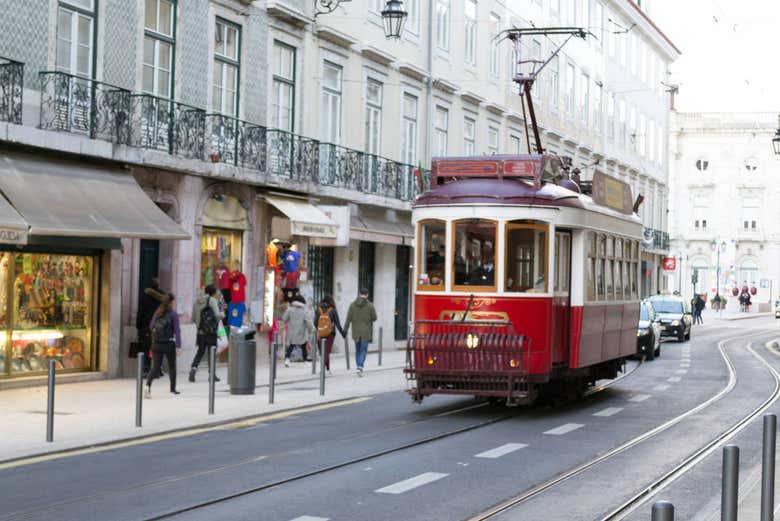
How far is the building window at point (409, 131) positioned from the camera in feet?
115

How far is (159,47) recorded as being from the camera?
2369 cm

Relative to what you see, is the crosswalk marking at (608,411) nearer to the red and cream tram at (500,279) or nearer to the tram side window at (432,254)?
the red and cream tram at (500,279)

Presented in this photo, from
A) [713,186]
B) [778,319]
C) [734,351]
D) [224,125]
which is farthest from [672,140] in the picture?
[224,125]

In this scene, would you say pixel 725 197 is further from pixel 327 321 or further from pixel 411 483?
pixel 411 483

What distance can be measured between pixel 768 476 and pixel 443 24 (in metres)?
31.1

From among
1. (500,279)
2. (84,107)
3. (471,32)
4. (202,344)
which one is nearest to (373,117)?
(471,32)

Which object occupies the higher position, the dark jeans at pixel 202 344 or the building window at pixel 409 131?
the building window at pixel 409 131

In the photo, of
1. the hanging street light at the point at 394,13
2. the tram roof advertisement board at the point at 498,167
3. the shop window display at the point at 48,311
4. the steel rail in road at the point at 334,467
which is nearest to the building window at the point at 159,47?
the shop window display at the point at 48,311

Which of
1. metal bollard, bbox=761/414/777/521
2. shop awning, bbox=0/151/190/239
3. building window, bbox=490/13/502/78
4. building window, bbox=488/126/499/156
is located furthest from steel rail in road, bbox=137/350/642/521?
building window, bbox=490/13/502/78

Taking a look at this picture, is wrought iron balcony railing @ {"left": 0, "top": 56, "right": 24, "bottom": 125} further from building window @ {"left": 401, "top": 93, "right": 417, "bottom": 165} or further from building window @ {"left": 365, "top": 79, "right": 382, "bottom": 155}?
building window @ {"left": 401, "top": 93, "right": 417, "bottom": 165}

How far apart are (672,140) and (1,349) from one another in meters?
93.3

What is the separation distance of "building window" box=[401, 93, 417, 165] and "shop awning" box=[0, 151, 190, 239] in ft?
46.6

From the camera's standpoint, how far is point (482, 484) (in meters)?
11.0

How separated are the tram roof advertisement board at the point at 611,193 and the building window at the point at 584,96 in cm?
3357
